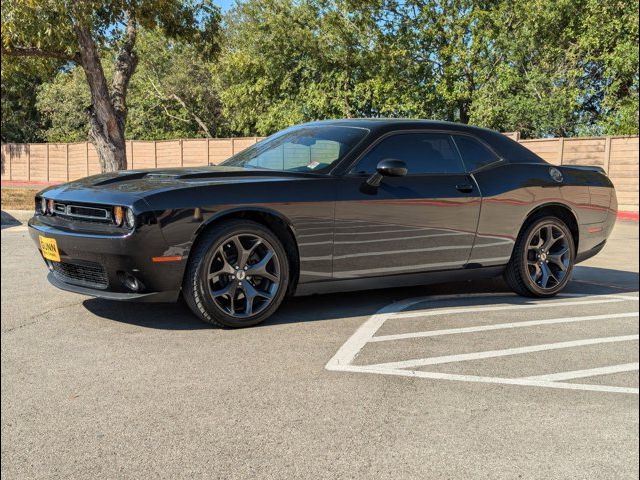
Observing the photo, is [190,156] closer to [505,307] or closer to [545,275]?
[545,275]

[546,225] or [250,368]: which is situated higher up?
[546,225]

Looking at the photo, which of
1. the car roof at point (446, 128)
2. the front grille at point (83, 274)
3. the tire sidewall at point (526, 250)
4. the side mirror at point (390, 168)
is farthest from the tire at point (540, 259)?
the front grille at point (83, 274)

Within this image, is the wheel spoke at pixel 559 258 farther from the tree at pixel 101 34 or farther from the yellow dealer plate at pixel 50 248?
the tree at pixel 101 34

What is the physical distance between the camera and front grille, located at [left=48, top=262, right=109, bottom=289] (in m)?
4.30

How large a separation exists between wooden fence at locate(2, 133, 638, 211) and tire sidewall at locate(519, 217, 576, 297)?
2.37 metres

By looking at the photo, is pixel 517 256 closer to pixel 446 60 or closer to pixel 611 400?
pixel 611 400

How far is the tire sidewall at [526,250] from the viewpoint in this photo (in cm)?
579

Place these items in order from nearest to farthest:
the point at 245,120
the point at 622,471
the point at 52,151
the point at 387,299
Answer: the point at 622,471, the point at 387,299, the point at 245,120, the point at 52,151

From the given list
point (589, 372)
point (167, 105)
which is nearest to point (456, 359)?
point (589, 372)

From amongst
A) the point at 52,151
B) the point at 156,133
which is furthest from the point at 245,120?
the point at 52,151

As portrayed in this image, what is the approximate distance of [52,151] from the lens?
33438 mm

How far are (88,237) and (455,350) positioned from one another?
2429 mm

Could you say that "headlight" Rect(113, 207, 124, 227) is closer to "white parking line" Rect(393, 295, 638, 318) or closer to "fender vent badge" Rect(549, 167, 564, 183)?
"white parking line" Rect(393, 295, 638, 318)

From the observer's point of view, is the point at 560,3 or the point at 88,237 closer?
the point at 88,237
